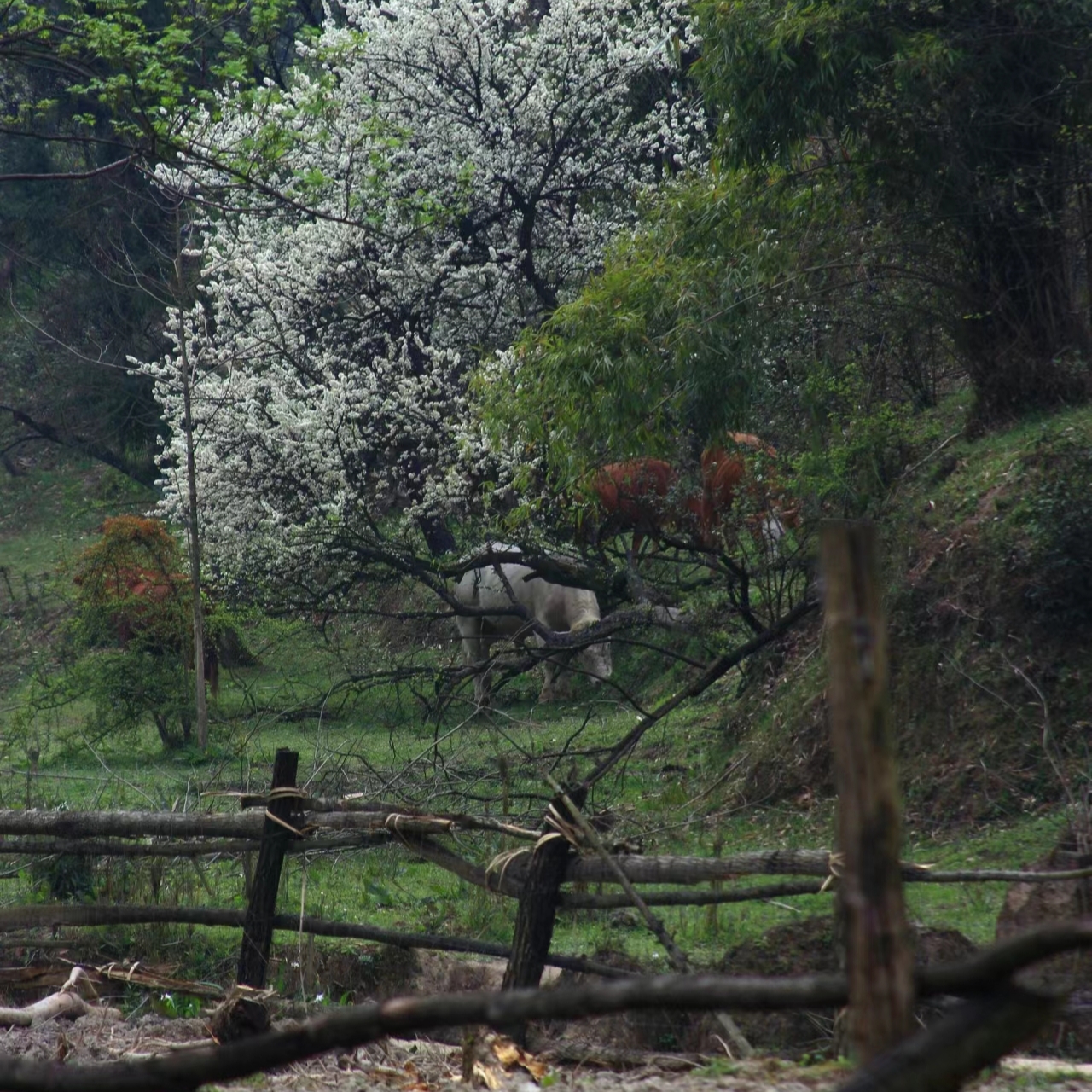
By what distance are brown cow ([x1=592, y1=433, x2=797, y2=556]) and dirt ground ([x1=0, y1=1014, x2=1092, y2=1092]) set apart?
6.93 meters

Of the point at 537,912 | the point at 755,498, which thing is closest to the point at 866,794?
the point at 537,912

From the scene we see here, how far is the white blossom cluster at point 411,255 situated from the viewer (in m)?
16.8

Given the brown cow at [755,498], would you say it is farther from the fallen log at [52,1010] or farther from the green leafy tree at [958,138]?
the fallen log at [52,1010]

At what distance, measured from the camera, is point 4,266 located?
2898 cm

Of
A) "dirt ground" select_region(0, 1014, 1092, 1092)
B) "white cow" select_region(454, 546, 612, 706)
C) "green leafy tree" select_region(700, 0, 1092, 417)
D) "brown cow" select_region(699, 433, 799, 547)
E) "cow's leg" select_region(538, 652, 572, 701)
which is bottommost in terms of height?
"dirt ground" select_region(0, 1014, 1092, 1092)

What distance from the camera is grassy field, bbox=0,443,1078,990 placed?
712 centimetres

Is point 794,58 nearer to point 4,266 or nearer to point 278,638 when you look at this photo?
point 278,638

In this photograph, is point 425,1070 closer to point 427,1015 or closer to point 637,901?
point 637,901

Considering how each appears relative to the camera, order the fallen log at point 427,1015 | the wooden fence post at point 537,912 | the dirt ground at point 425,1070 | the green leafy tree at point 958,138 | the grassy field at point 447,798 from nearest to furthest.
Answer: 1. the fallen log at point 427,1015
2. the dirt ground at point 425,1070
3. the wooden fence post at point 537,912
4. the grassy field at point 447,798
5. the green leafy tree at point 958,138

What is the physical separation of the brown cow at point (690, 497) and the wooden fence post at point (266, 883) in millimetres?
6032

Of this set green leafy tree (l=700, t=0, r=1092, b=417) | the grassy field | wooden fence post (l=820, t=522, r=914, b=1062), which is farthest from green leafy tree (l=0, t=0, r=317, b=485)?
wooden fence post (l=820, t=522, r=914, b=1062)

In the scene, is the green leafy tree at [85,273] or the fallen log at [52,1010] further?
the green leafy tree at [85,273]

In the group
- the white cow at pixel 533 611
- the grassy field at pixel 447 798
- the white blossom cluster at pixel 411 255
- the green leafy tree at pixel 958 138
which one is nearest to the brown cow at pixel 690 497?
the grassy field at pixel 447 798

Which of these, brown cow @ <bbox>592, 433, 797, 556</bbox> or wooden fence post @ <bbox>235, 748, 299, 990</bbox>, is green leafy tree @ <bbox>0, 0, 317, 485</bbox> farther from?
wooden fence post @ <bbox>235, 748, 299, 990</bbox>
